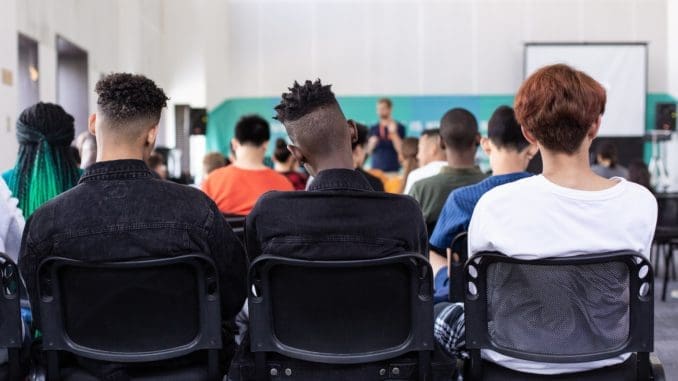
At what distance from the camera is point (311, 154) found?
1979 millimetres

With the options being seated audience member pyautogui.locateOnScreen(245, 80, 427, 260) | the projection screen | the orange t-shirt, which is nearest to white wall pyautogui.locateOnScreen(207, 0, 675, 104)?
the projection screen

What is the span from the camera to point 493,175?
265cm

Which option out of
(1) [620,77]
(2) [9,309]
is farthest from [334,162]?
(1) [620,77]

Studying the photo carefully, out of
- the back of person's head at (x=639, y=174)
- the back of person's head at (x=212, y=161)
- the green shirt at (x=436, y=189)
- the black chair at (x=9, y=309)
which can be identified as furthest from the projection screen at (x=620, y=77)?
the black chair at (x=9, y=309)

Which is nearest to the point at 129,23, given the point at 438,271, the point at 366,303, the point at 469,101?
the point at 469,101

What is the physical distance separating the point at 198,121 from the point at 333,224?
9877 millimetres

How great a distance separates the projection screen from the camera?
12.1 metres

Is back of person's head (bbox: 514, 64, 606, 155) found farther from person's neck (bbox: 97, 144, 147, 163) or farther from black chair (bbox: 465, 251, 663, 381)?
person's neck (bbox: 97, 144, 147, 163)

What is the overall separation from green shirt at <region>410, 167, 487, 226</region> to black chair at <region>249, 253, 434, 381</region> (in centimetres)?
146

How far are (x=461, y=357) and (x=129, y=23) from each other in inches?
368

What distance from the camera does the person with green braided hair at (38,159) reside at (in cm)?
277

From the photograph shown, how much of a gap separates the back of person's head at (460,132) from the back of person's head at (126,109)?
1661 millimetres

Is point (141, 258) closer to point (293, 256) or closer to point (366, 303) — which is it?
point (293, 256)

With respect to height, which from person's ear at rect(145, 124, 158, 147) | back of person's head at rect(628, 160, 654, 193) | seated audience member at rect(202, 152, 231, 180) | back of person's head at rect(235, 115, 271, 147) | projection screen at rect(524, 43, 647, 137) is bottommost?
back of person's head at rect(628, 160, 654, 193)
